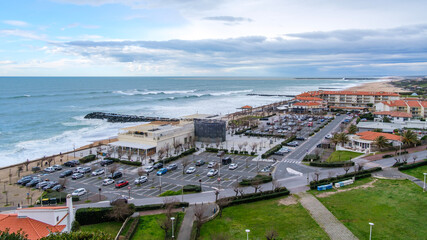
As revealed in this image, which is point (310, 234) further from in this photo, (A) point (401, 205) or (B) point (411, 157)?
(B) point (411, 157)

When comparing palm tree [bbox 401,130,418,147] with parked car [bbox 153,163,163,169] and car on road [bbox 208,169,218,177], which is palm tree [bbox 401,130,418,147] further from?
parked car [bbox 153,163,163,169]

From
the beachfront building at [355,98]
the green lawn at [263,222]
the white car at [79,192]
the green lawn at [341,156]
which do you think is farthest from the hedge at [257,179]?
the beachfront building at [355,98]

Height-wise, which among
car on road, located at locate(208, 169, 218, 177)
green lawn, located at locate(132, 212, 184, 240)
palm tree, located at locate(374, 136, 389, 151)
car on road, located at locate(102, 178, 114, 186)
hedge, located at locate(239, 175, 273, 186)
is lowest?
green lawn, located at locate(132, 212, 184, 240)

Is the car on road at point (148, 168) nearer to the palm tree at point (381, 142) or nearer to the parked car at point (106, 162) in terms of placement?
the parked car at point (106, 162)

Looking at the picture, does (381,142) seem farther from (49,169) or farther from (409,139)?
(49,169)

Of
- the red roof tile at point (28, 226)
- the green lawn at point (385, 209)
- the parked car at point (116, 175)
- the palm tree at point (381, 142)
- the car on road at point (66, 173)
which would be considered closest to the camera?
the red roof tile at point (28, 226)

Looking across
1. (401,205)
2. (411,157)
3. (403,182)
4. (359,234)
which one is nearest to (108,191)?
(359,234)

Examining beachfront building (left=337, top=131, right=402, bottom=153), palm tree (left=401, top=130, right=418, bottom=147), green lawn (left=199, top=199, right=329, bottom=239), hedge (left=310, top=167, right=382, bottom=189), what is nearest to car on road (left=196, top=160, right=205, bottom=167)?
green lawn (left=199, top=199, right=329, bottom=239)
